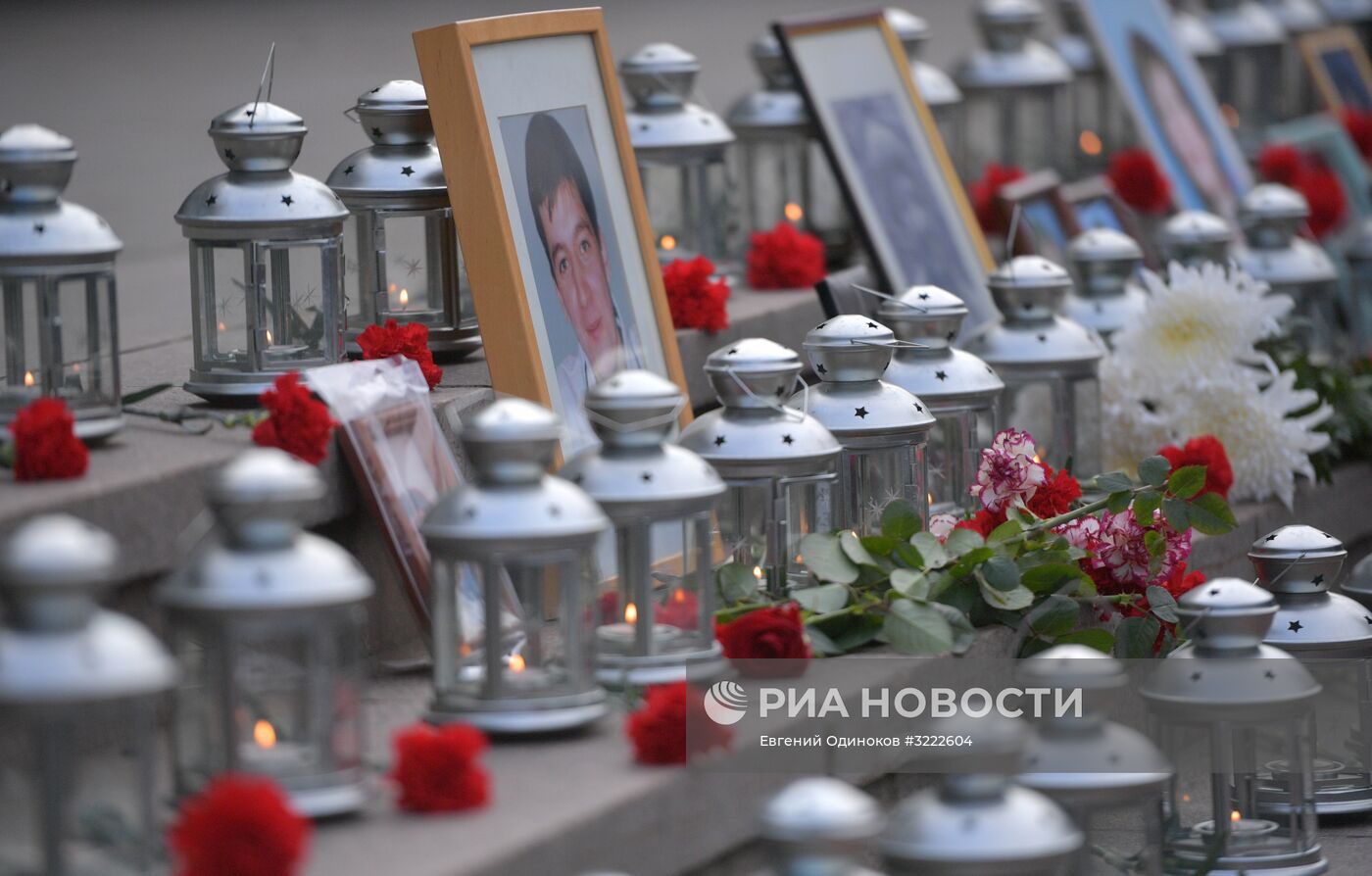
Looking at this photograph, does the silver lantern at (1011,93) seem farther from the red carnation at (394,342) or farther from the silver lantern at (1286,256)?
the red carnation at (394,342)

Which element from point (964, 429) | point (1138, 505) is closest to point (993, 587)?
point (1138, 505)

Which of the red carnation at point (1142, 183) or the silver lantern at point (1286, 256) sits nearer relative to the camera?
the silver lantern at point (1286, 256)

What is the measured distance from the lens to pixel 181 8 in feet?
12.9

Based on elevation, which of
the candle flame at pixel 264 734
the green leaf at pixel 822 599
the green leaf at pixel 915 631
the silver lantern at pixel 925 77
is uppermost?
the silver lantern at pixel 925 77

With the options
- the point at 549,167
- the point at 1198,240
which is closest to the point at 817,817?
the point at 549,167

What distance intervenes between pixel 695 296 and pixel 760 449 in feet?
3.10

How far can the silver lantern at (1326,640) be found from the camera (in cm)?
268

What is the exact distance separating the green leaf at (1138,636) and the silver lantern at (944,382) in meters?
A: 0.38

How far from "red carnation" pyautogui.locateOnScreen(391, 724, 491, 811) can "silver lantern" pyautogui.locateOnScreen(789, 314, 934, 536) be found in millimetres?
925

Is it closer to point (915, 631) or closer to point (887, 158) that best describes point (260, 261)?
point (915, 631)

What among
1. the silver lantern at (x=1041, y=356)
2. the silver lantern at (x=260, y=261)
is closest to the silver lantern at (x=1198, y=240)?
the silver lantern at (x=1041, y=356)

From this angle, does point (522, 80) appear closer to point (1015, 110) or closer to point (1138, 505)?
point (1138, 505)

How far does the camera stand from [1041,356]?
330 centimetres

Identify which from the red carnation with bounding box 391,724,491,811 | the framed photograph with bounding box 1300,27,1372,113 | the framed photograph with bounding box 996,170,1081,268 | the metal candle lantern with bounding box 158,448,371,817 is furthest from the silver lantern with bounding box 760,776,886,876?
the framed photograph with bounding box 1300,27,1372,113
